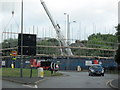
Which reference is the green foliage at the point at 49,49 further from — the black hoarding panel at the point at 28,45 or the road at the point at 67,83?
the road at the point at 67,83

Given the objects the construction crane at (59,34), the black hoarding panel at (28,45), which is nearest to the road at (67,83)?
the black hoarding panel at (28,45)

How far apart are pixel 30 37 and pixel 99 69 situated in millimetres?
12991

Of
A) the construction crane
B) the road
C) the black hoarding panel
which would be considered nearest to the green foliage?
the construction crane

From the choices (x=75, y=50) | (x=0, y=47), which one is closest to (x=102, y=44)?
(x=75, y=50)

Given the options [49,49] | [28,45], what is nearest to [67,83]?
[28,45]

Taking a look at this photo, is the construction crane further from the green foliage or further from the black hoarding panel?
the black hoarding panel

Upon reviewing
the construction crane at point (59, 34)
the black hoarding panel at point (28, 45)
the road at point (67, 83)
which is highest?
the construction crane at point (59, 34)

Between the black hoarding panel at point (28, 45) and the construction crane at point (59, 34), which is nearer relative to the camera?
the black hoarding panel at point (28, 45)

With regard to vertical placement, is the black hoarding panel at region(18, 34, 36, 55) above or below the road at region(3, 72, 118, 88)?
→ above

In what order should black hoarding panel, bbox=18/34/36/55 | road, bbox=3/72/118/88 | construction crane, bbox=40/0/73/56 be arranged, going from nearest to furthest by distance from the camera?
road, bbox=3/72/118/88
black hoarding panel, bbox=18/34/36/55
construction crane, bbox=40/0/73/56

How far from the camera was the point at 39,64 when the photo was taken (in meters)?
61.6

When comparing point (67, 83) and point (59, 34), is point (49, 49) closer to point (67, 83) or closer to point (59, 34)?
point (59, 34)

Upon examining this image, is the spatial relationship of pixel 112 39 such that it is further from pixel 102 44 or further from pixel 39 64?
pixel 39 64

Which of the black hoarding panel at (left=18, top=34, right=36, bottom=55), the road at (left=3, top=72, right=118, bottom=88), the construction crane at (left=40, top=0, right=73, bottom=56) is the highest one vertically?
the construction crane at (left=40, top=0, right=73, bottom=56)
